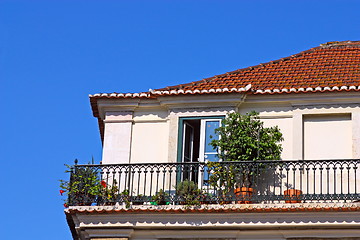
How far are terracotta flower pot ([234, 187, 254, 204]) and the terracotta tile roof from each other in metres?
2.61

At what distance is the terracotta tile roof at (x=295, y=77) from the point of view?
23766mm

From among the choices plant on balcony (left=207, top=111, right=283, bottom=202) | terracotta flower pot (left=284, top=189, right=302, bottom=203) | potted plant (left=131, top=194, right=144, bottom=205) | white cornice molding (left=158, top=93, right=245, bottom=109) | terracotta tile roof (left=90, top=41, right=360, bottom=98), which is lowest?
potted plant (left=131, top=194, right=144, bottom=205)

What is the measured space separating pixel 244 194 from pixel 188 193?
1.16 m

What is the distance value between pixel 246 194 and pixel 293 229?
1.25m

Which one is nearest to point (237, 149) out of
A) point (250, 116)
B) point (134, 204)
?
point (250, 116)

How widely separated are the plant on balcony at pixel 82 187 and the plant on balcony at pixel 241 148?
2437 mm

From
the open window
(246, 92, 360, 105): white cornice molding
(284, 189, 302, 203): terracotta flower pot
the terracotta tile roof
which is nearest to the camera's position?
(284, 189, 302, 203): terracotta flower pot

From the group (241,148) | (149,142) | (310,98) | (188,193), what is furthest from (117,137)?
(310,98)

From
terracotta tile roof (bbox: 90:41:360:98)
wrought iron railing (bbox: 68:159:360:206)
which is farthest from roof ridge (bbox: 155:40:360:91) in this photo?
wrought iron railing (bbox: 68:159:360:206)

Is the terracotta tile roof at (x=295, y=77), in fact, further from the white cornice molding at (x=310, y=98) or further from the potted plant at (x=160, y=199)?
the potted plant at (x=160, y=199)

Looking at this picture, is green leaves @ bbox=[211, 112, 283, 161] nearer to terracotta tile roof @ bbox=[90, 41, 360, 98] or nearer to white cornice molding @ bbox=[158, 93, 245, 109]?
white cornice molding @ bbox=[158, 93, 245, 109]

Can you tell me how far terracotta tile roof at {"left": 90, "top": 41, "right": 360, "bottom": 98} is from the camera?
23.8 m

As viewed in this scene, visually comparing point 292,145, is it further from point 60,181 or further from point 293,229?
point 60,181

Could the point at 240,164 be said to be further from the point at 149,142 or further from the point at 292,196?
the point at 149,142
